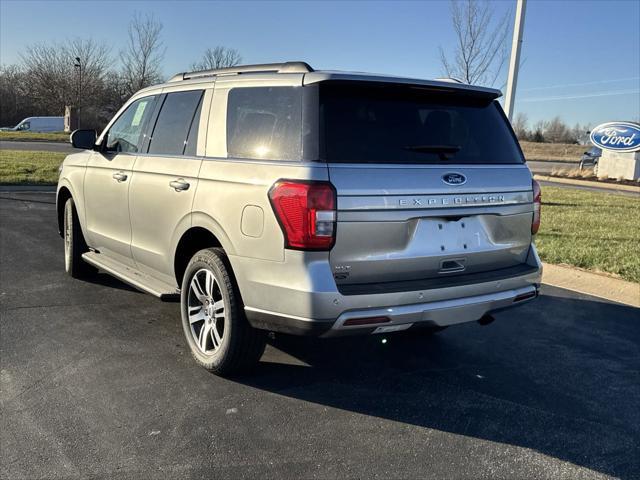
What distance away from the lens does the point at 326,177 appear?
10.3ft

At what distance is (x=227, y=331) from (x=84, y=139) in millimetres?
2925

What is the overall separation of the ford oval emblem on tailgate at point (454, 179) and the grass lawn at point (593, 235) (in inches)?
167

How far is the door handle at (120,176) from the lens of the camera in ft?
16.0

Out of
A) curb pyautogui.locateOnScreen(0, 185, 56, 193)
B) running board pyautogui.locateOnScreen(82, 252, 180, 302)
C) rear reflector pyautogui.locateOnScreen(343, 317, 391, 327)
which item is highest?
rear reflector pyautogui.locateOnScreen(343, 317, 391, 327)

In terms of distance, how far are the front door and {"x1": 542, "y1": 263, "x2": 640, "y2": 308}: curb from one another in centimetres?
479

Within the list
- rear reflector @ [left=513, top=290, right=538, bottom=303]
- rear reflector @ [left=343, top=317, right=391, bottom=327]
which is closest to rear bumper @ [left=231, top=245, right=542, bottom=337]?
rear reflector @ [left=343, top=317, right=391, bottom=327]

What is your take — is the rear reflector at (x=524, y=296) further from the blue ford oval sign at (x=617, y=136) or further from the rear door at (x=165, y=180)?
the blue ford oval sign at (x=617, y=136)

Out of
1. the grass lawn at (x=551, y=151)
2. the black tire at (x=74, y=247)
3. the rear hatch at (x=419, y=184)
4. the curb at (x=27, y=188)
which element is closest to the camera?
the rear hatch at (x=419, y=184)

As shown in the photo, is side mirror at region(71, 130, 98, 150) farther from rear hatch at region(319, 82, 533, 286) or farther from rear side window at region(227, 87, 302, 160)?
rear hatch at region(319, 82, 533, 286)

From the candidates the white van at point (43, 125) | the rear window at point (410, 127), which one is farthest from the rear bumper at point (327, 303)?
the white van at point (43, 125)

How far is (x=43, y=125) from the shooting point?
51312 mm

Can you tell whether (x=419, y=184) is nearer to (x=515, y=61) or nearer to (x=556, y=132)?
(x=515, y=61)

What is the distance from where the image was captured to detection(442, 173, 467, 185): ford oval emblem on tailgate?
348cm

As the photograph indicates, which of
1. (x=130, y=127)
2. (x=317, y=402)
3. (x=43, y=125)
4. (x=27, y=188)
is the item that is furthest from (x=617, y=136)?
(x=43, y=125)
